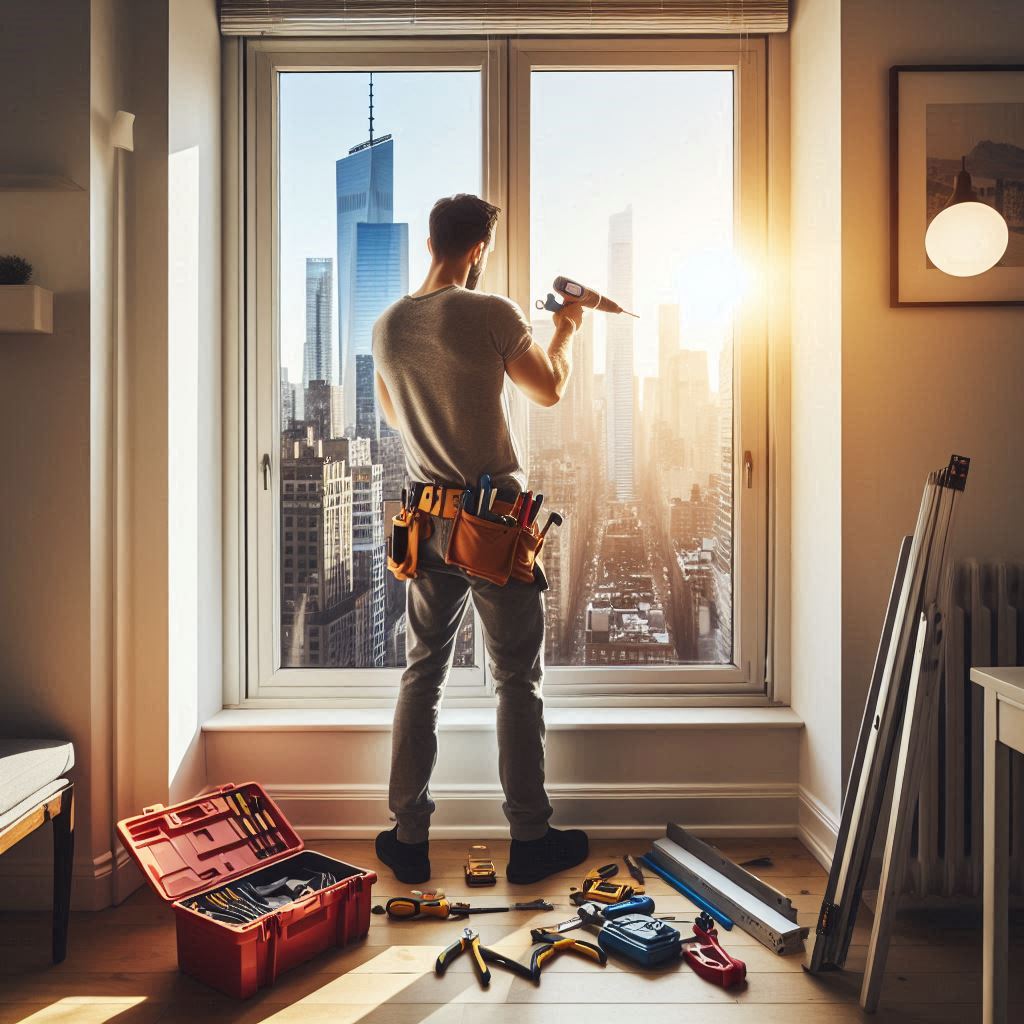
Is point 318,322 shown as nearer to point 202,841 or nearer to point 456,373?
point 456,373

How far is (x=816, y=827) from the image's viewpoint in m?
2.23

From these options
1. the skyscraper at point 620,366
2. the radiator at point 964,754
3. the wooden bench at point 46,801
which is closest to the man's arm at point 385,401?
the skyscraper at point 620,366

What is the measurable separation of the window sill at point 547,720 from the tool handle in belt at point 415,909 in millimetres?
515

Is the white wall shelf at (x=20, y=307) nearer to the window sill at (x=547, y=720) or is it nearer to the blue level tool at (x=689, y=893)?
the window sill at (x=547, y=720)

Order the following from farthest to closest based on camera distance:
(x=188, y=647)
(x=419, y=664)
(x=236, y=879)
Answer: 1. (x=188, y=647)
2. (x=419, y=664)
3. (x=236, y=879)

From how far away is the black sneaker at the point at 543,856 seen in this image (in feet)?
6.81

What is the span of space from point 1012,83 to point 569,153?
1181 millimetres

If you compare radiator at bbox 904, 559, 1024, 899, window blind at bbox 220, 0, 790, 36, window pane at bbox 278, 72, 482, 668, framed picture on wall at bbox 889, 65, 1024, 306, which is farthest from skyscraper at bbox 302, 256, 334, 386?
radiator at bbox 904, 559, 1024, 899

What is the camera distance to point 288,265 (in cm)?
254

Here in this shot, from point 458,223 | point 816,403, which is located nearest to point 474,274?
point 458,223

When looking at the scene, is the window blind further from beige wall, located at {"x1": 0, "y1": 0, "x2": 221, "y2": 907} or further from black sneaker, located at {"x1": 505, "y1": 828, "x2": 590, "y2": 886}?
black sneaker, located at {"x1": 505, "y1": 828, "x2": 590, "y2": 886}

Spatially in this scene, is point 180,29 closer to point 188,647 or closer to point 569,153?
point 569,153

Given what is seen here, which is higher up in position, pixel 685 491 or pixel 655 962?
pixel 685 491

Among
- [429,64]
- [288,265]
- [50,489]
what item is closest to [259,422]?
[288,265]
